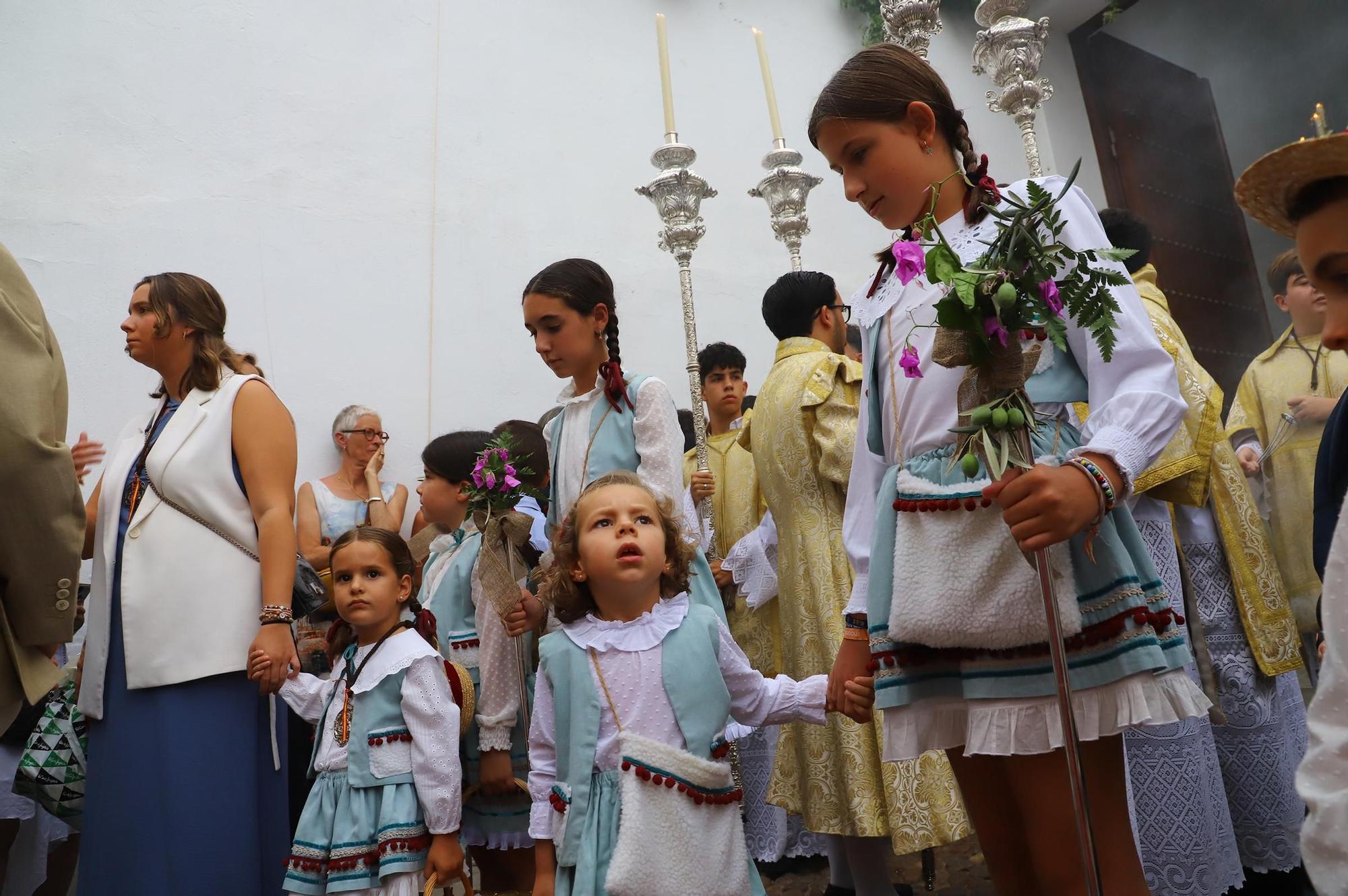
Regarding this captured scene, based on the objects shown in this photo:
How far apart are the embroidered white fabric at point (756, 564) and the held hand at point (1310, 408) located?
182 cm

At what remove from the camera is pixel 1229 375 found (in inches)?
313

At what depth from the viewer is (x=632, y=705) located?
6.93 ft

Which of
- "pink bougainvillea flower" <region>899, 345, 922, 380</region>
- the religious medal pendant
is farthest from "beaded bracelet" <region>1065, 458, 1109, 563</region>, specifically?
the religious medal pendant

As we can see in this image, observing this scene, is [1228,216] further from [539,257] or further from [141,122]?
[141,122]

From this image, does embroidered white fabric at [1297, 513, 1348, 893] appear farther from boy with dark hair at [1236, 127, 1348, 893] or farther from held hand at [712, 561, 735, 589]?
held hand at [712, 561, 735, 589]

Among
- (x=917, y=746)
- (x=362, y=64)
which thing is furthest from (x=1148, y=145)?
(x=917, y=746)

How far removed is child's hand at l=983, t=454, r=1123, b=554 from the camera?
4.29ft

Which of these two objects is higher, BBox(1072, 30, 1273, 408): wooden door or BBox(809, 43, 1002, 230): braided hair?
BBox(1072, 30, 1273, 408): wooden door

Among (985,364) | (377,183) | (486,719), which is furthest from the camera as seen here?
(377,183)

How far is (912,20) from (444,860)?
2.80 m

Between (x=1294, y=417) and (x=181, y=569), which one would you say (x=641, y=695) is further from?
(x=1294, y=417)

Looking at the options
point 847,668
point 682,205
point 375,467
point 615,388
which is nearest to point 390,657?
point 615,388

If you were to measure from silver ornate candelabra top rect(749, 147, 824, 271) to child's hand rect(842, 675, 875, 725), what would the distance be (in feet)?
8.37

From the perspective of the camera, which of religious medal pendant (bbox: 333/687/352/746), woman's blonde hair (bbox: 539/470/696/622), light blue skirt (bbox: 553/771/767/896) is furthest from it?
religious medal pendant (bbox: 333/687/352/746)
